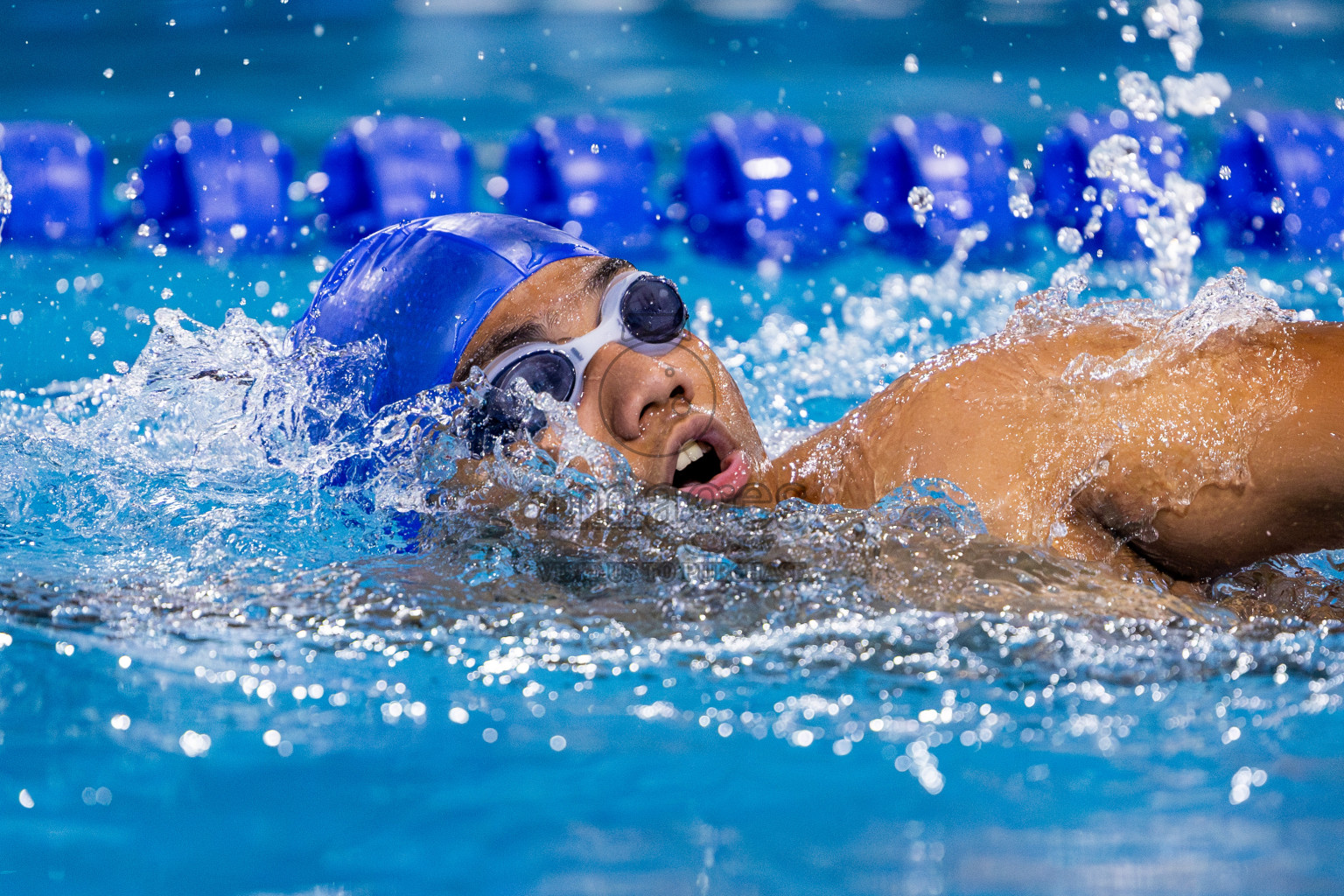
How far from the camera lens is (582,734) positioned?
1.35 meters

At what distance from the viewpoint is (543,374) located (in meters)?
1.68

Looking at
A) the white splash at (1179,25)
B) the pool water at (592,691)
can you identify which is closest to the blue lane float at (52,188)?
the pool water at (592,691)

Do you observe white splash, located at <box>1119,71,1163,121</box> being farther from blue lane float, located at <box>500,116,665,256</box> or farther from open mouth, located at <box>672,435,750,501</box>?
open mouth, located at <box>672,435,750,501</box>

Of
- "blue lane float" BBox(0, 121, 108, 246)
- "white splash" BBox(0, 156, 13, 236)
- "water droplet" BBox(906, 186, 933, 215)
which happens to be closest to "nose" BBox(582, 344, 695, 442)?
"water droplet" BBox(906, 186, 933, 215)

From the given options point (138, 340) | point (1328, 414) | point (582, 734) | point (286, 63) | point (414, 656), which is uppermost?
point (286, 63)

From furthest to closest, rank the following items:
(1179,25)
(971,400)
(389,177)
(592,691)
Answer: (1179,25) → (389,177) → (971,400) → (592,691)

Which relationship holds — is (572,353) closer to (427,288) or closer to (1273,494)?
(427,288)

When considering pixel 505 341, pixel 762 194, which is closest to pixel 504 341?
pixel 505 341

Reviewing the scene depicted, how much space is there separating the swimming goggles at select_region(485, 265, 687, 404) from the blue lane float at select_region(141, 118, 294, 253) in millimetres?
2613

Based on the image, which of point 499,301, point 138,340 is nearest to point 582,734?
point 499,301

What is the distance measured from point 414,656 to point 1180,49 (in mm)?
6271

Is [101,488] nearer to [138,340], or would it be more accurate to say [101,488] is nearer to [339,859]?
[339,859]

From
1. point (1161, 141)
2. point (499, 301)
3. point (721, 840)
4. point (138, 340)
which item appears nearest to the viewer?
point (721, 840)

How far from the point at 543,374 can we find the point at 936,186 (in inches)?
110
